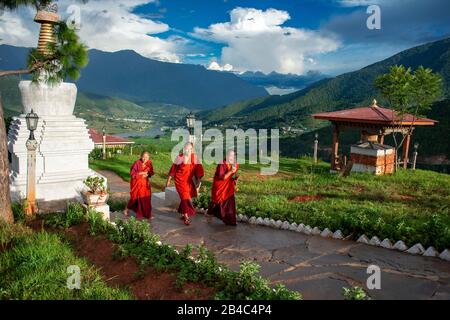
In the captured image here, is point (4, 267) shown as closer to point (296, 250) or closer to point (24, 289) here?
point (24, 289)

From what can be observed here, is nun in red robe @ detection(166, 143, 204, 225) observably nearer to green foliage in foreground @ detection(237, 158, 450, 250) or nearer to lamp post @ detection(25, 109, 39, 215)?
green foliage in foreground @ detection(237, 158, 450, 250)

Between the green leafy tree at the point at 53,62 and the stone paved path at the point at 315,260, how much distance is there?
2860mm

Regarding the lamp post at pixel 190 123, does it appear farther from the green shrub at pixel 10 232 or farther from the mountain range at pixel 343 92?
the mountain range at pixel 343 92

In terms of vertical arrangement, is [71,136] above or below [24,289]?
above

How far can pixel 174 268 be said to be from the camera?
4.79m

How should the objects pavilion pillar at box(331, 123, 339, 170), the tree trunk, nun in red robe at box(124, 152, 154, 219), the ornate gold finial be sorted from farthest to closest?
pavilion pillar at box(331, 123, 339, 170)
the ornate gold finial
nun in red robe at box(124, 152, 154, 219)
the tree trunk

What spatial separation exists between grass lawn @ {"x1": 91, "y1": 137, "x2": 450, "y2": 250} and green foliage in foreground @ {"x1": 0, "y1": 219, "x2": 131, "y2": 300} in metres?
4.30

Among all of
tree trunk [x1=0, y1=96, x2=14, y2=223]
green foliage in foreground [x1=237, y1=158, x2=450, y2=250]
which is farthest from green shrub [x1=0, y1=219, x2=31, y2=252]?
green foliage in foreground [x1=237, y1=158, x2=450, y2=250]

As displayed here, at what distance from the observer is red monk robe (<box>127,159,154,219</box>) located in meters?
8.45

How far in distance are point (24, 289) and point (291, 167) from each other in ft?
56.6

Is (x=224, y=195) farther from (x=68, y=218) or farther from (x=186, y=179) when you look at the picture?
(x=68, y=218)

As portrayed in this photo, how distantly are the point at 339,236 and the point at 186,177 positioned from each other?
11.6 feet
